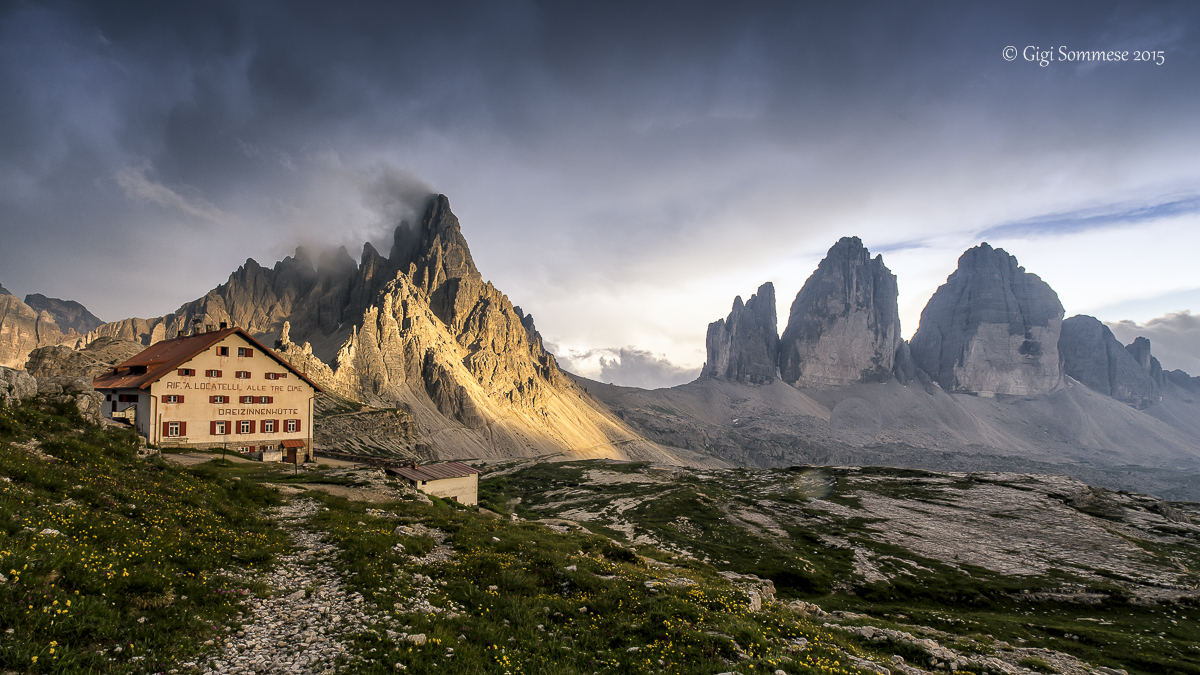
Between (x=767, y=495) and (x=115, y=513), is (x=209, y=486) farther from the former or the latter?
(x=767, y=495)

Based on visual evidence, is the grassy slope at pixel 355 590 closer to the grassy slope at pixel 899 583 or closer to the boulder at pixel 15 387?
the grassy slope at pixel 899 583

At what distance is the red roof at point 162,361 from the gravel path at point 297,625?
153 ft

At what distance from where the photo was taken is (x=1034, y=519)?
87.0m

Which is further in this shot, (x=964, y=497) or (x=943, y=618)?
(x=964, y=497)

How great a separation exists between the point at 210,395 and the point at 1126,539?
129 m

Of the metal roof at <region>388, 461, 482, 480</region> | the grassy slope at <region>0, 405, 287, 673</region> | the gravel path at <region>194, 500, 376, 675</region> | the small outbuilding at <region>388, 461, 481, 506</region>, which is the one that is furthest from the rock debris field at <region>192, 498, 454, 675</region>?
the metal roof at <region>388, 461, 482, 480</region>

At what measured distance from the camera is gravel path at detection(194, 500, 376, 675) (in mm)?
10859

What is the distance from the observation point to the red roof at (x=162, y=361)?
169 ft

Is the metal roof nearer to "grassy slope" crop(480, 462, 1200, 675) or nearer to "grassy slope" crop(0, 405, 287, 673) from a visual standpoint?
"grassy slope" crop(480, 462, 1200, 675)

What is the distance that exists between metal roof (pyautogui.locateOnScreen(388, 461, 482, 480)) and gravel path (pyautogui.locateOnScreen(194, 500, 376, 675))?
3433 centimetres

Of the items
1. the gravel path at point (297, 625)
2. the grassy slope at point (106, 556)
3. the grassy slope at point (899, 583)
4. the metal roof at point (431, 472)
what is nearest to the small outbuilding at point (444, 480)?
the metal roof at point (431, 472)

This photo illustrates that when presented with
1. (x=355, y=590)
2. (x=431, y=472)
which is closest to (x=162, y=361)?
(x=431, y=472)

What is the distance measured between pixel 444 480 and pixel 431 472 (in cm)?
247

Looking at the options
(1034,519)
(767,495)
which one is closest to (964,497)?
(1034,519)
